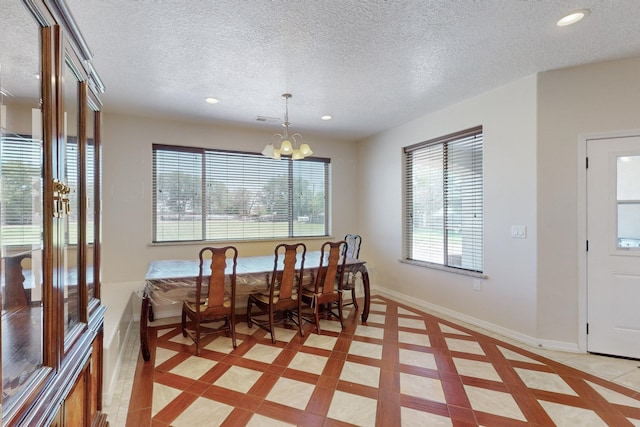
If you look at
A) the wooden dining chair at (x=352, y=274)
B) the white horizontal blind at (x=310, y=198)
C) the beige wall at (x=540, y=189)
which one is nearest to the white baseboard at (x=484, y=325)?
the beige wall at (x=540, y=189)

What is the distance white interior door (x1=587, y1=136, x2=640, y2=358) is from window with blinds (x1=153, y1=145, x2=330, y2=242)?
351 centimetres

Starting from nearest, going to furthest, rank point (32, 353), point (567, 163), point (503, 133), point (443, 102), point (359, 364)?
point (32, 353), point (359, 364), point (567, 163), point (503, 133), point (443, 102)

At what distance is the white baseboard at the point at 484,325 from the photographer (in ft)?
9.36

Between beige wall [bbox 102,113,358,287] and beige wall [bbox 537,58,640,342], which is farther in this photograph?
beige wall [bbox 102,113,358,287]

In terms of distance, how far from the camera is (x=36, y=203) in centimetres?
103

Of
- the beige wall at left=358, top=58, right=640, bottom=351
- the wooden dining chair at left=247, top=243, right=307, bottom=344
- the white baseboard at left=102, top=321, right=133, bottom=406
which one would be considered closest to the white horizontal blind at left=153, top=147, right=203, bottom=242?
the wooden dining chair at left=247, top=243, right=307, bottom=344

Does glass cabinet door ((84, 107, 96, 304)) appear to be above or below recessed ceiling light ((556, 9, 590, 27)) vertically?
below

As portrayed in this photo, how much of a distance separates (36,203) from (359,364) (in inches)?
96.4

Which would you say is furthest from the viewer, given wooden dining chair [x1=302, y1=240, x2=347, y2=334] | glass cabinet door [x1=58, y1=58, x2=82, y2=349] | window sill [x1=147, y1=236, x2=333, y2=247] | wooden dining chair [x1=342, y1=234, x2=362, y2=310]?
window sill [x1=147, y1=236, x2=333, y2=247]

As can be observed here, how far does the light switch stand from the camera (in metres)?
3.04

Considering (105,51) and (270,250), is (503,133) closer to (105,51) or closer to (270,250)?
(270,250)

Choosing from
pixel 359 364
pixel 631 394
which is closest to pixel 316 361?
pixel 359 364

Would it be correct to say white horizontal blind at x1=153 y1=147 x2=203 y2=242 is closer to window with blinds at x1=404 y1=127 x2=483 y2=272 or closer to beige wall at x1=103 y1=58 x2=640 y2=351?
beige wall at x1=103 y1=58 x2=640 y2=351

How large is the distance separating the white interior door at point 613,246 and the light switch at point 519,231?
1.58 feet
